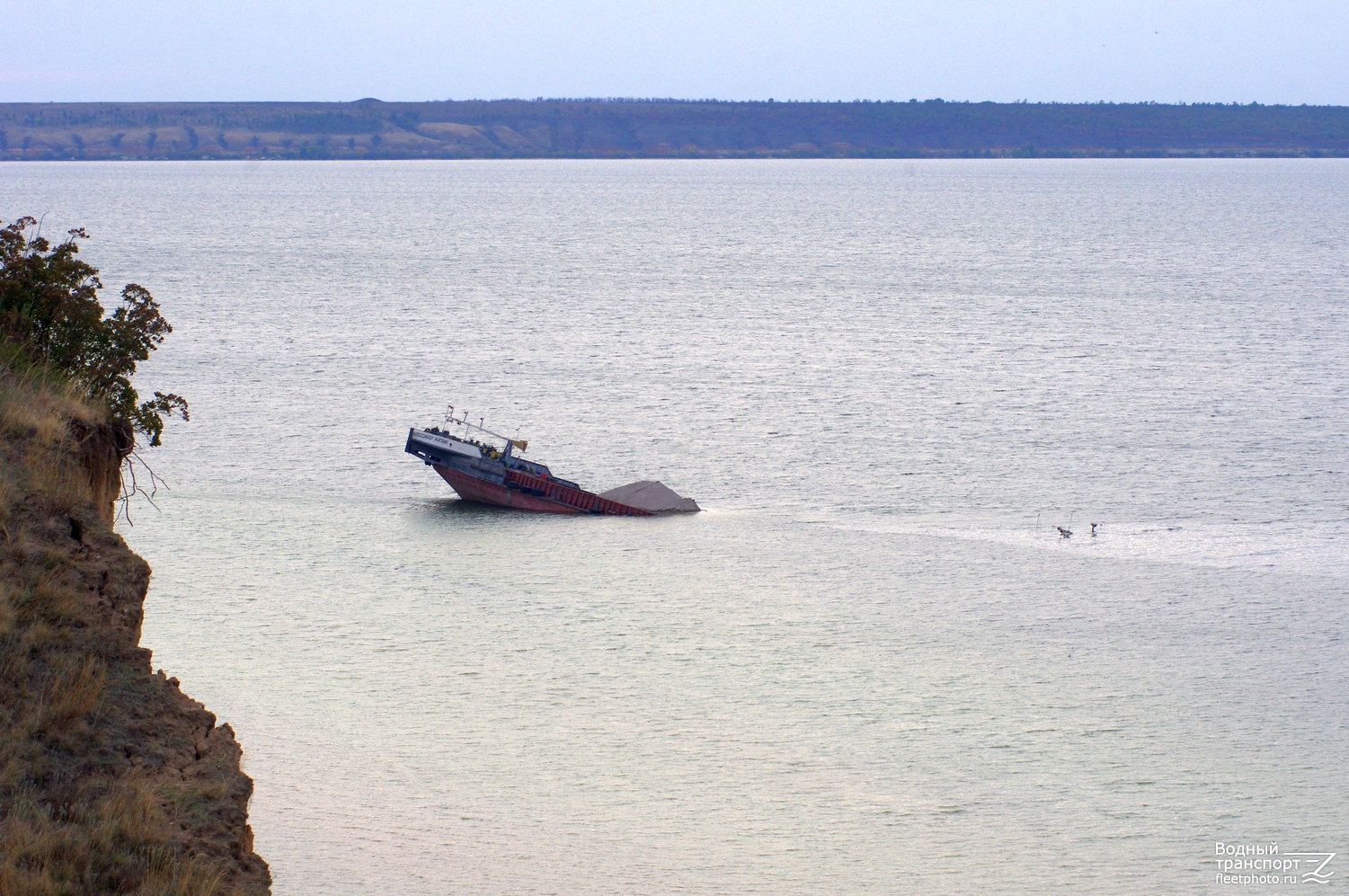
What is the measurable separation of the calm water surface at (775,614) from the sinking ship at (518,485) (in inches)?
35.2

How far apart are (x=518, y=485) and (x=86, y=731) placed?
1286 inches

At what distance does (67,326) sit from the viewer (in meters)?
18.9

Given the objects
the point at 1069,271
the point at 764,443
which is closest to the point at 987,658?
the point at 764,443

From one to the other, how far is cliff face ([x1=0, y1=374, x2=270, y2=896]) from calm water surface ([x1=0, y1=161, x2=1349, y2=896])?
7.56 meters

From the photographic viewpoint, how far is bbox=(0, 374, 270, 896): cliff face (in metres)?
10.7

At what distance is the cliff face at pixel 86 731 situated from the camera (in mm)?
10711

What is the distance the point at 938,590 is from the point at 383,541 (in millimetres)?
16022

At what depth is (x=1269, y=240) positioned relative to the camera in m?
163

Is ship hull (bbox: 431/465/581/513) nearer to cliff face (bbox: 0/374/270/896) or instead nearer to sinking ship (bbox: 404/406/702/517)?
sinking ship (bbox: 404/406/702/517)

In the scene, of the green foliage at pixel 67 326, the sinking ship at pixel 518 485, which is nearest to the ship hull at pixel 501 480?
the sinking ship at pixel 518 485

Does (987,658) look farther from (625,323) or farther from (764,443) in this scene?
(625,323)

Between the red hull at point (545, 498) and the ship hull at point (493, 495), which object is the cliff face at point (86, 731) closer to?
the red hull at point (545, 498)

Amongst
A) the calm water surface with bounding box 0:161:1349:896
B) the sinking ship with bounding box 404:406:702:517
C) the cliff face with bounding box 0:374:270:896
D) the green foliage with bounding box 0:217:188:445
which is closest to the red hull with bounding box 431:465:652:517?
the sinking ship with bounding box 404:406:702:517

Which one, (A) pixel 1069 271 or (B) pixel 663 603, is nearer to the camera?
(B) pixel 663 603
